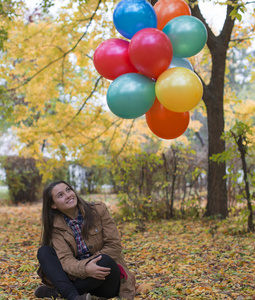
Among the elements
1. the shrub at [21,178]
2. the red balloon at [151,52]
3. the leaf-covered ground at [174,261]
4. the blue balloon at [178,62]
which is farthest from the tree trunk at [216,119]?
the shrub at [21,178]

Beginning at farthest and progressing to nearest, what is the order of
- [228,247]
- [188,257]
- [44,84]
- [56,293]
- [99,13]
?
[44,84]
[99,13]
[228,247]
[188,257]
[56,293]

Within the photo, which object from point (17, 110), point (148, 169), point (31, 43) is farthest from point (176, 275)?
point (31, 43)

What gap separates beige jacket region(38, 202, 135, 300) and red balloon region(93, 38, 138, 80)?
111 centimetres

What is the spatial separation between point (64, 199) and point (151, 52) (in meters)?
1.30

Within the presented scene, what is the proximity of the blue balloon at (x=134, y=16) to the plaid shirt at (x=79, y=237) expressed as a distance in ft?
5.01

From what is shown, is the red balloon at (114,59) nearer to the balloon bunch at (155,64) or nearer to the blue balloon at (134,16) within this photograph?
the balloon bunch at (155,64)

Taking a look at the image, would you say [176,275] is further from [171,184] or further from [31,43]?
[31,43]

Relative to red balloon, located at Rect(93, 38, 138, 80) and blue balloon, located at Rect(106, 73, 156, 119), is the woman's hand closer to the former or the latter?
blue balloon, located at Rect(106, 73, 156, 119)

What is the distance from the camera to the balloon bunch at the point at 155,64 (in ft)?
7.29

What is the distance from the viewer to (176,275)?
3.18 m

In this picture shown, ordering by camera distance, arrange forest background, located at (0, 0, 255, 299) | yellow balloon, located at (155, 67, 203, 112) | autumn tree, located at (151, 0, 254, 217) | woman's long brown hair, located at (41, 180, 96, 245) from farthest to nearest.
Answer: autumn tree, located at (151, 0, 254, 217)
forest background, located at (0, 0, 255, 299)
woman's long brown hair, located at (41, 180, 96, 245)
yellow balloon, located at (155, 67, 203, 112)

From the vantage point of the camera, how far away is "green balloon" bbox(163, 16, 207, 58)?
2379 millimetres

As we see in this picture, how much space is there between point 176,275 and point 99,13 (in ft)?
16.1

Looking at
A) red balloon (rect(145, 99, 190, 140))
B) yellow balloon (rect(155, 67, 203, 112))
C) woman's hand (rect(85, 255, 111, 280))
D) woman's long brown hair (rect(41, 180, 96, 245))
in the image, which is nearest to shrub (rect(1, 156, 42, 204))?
woman's long brown hair (rect(41, 180, 96, 245))
